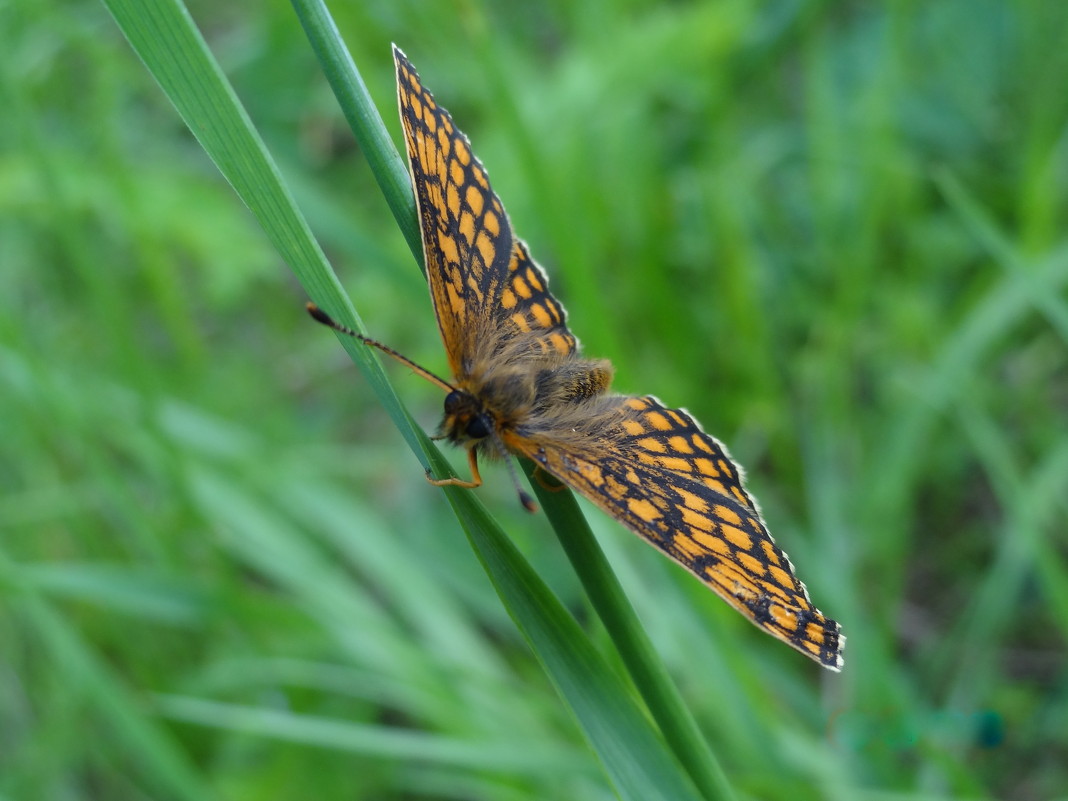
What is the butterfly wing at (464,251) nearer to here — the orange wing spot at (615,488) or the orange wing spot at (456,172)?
the orange wing spot at (456,172)

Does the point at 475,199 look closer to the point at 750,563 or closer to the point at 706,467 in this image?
the point at 706,467

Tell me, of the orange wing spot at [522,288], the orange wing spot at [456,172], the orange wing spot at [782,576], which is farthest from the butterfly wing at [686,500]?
the orange wing spot at [456,172]

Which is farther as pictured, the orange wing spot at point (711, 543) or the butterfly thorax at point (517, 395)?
the butterfly thorax at point (517, 395)

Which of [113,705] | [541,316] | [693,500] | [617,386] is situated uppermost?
[617,386]

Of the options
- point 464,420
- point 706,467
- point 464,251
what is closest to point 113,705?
point 464,420

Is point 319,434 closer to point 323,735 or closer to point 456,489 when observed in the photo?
point 323,735

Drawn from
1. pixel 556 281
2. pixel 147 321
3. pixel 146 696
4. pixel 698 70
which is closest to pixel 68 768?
pixel 146 696
